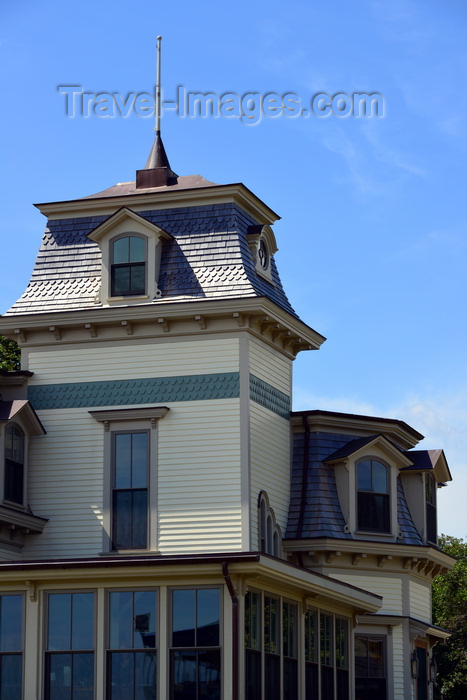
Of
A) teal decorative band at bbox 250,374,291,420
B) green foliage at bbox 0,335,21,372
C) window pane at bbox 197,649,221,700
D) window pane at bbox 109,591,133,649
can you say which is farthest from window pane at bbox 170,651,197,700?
green foliage at bbox 0,335,21,372

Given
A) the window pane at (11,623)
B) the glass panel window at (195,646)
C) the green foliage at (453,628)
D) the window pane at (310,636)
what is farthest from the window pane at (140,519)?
the green foliage at (453,628)

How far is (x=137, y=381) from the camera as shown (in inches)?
1154

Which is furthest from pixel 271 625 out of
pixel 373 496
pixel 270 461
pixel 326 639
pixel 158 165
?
pixel 158 165

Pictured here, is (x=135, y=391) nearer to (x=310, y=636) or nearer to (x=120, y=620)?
(x=310, y=636)

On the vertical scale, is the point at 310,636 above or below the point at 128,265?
below

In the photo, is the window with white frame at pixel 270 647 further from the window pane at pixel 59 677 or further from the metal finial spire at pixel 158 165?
the metal finial spire at pixel 158 165

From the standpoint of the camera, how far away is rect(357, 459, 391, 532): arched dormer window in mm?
30922

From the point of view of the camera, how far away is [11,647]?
23438 mm

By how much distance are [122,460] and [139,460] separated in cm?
40

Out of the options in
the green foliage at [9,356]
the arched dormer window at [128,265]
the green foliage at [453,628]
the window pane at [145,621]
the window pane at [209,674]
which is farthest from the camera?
the green foliage at [453,628]

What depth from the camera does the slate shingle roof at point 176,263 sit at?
96.7ft

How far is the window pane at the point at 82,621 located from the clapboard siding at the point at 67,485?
16.8 ft

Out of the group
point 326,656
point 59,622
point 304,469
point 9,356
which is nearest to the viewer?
point 59,622

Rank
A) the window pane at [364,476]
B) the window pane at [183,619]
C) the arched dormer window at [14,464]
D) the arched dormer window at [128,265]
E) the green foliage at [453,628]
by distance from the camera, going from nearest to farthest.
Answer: the window pane at [183,619] < the arched dormer window at [14,464] < the arched dormer window at [128,265] < the window pane at [364,476] < the green foliage at [453,628]
